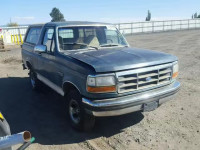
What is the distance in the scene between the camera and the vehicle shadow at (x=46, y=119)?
388 cm

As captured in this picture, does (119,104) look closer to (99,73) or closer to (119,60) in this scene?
(99,73)

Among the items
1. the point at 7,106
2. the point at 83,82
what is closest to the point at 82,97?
the point at 83,82

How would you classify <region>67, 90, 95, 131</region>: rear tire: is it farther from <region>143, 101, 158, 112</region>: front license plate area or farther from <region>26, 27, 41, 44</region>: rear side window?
<region>26, 27, 41, 44</region>: rear side window

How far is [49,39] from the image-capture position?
4.86 metres

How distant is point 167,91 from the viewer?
3.87 metres

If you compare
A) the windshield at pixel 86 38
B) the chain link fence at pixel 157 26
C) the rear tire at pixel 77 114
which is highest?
the chain link fence at pixel 157 26

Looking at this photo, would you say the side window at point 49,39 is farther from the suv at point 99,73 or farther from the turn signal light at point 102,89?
the turn signal light at point 102,89

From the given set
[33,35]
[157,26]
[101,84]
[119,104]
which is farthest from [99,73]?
[157,26]

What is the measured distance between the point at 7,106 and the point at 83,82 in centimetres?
288

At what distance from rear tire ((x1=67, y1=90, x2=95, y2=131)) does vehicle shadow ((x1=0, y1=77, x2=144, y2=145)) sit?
0.15 m

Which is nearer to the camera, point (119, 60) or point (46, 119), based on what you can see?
point (119, 60)

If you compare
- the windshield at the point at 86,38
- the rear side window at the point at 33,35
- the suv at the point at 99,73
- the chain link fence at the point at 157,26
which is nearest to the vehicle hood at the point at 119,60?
the suv at the point at 99,73

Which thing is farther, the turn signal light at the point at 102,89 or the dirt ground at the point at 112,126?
the dirt ground at the point at 112,126

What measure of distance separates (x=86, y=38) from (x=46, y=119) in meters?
1.97
